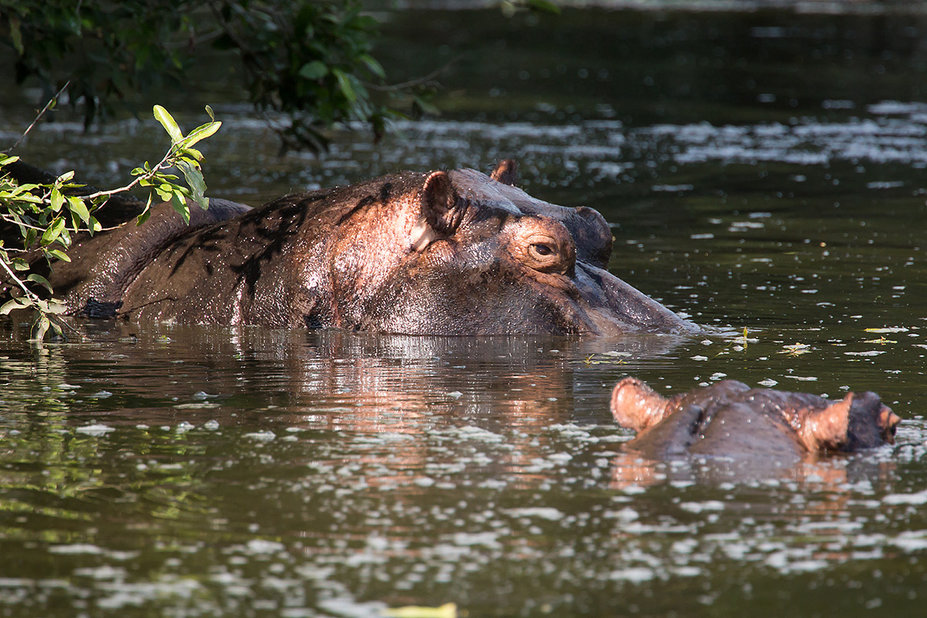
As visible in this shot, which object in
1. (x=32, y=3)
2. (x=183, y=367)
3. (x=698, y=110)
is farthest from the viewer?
(x=698, y=110)

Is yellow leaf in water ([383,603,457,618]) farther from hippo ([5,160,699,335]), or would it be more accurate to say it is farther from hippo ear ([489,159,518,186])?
hippo ear ([489,159,518,186])

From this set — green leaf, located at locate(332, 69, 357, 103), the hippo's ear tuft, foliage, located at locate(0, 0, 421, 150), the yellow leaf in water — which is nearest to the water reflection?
the yellow leaf in water

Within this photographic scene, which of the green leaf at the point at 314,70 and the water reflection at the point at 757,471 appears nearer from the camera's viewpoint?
the water reflection at the point at 757,471

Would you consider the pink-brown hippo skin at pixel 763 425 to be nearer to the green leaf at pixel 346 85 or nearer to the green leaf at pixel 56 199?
the green leaf at pixel 56 199

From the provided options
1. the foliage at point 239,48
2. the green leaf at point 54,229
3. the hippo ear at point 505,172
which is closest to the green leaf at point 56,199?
the green leaf at point 54,229

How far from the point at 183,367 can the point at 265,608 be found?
151 inches

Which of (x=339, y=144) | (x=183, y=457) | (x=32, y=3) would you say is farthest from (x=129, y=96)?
(x=183, y=457)

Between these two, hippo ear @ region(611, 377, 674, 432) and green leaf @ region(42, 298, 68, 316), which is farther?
green leaf @ region(42, 298, 68, 316)

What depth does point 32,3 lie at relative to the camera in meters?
10.5

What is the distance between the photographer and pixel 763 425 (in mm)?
6020

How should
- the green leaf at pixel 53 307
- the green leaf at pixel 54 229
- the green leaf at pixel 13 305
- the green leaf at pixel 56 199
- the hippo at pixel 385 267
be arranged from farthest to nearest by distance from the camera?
the hippo at pixel 385 267 → the green leaf at pixel 53 307 → the green leaf at pixel 13 305 → the green leaf at pixel 54 229 → the green leaf at pixel 56 199

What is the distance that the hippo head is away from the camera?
28.9 feet

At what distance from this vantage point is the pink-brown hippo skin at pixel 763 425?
5.89 m

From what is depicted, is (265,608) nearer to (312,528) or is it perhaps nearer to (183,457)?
(312,528)
